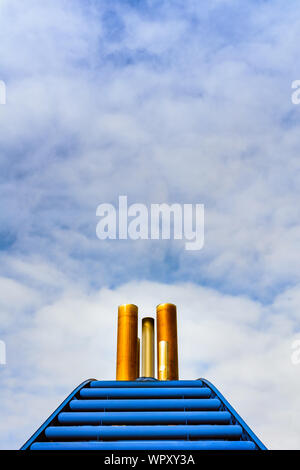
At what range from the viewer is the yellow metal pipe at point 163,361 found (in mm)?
17391

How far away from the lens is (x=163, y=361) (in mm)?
17641

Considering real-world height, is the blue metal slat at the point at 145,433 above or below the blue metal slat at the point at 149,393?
below

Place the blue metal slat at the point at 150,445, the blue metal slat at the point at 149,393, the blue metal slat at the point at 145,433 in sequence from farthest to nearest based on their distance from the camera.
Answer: the blue metal slat at the point at 149,393 < the blue metal slat at the point at 145,433 < the blue metal slat at the point at 150,445

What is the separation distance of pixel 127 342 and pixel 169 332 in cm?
182

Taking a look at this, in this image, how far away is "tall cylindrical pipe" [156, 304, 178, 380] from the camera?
58.0ft

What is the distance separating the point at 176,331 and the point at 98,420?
959 cm

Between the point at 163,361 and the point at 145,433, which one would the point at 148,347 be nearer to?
the point at 163,361

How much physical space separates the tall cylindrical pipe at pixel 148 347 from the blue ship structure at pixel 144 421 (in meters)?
6.86

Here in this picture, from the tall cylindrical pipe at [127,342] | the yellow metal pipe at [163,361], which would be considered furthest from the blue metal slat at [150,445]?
the tall cylindrical pipe at [127,342]

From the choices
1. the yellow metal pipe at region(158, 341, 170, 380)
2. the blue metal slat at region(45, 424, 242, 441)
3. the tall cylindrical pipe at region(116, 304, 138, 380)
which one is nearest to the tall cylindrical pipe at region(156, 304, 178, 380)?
the yellow metal pipe at region(158, 341, 170, 380)

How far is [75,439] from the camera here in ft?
27.5

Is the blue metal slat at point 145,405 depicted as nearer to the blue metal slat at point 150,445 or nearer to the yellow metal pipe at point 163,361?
the blue metal slat at point 150,445
